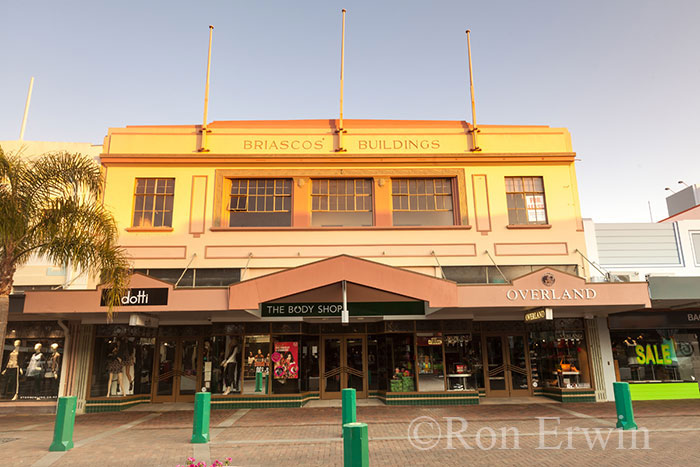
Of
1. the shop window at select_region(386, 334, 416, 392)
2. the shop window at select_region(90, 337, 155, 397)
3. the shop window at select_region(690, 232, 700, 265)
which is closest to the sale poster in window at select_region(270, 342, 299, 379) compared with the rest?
the shop window at select_region(386, 334, 416, 392)

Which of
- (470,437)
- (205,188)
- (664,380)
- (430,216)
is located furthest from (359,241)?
(664,380)

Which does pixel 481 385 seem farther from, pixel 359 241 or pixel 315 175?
pixel 315 175

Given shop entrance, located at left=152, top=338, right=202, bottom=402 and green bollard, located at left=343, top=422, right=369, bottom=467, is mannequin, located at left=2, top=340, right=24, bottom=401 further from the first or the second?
green bollard, located at left=343, top=422, right=369, bottom=467

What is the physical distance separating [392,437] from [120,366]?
388 inches

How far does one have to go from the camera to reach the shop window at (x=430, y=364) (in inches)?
652

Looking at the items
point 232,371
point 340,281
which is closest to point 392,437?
point 340,281

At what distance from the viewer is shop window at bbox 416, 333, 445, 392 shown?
54.3ft

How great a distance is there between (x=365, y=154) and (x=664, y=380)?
13.2 meters

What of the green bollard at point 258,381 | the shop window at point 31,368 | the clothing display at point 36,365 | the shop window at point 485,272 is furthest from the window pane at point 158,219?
the shop window at point 485,272

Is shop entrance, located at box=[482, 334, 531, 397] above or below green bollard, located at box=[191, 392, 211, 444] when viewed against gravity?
above

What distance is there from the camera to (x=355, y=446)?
5938 millimetres

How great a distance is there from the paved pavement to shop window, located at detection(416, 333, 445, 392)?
1000 mm

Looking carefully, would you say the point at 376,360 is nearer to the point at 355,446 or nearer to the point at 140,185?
the point at 140,185

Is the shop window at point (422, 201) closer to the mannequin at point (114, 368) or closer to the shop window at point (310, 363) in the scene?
the shop window at point (310, 363)
